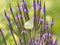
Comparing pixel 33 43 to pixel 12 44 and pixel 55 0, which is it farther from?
pixel 55 0

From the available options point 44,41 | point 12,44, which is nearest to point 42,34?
point 44,41

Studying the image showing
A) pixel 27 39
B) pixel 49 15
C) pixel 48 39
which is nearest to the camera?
pixel 48 39

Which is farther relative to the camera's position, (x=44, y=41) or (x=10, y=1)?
(x=10, y=1)

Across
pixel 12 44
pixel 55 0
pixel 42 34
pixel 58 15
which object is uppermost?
pixel 42 34

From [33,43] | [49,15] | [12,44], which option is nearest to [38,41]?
[33,43]

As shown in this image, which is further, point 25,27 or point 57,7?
point 57,7

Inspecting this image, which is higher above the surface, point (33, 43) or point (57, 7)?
point (33, 43)

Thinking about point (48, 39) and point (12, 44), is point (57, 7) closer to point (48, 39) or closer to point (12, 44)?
point (12, 44)

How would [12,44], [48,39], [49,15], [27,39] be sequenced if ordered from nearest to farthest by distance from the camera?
[48,39]
[27,39]
[12,44]
[49,15]

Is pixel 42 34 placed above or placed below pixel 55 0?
above
